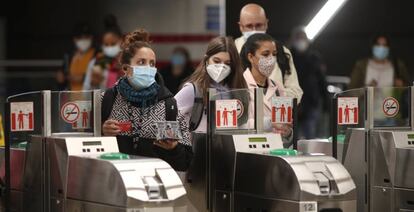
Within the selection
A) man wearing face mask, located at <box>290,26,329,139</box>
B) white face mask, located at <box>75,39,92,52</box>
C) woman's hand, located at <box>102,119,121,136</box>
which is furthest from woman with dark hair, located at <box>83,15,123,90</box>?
woman's hand, located at <box>102,119,121,136</box>

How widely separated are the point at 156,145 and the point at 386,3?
5.95 m

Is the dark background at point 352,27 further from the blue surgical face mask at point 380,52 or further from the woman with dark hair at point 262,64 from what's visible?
the woman with dark hair at point 262,64

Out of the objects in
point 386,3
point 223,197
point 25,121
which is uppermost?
point 386,3

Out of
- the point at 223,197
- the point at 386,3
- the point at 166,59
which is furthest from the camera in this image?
the point at 166,59

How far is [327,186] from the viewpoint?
6789mm

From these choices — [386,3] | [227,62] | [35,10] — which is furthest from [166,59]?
[227,62]

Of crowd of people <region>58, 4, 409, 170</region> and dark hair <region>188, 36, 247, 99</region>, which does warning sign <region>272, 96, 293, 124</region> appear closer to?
crowd of people <region>58, 4, 409, 170</region>

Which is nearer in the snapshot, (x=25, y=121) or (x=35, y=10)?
(x=25, y=121)

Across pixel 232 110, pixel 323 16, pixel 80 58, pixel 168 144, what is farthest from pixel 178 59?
pixel 168 144

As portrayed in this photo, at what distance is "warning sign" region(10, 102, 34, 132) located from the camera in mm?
6879

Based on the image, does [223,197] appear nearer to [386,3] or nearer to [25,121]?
[25,121]

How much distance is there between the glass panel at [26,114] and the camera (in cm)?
688

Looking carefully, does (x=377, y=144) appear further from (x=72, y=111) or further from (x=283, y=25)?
(x=283, y=25)

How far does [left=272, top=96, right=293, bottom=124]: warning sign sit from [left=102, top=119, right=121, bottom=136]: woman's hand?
1.18m
